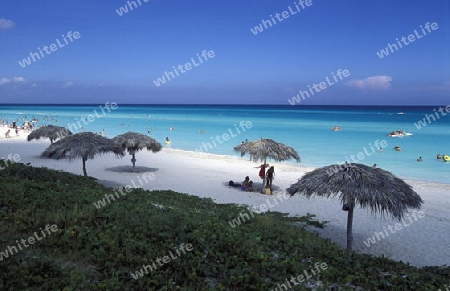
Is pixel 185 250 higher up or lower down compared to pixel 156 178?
lower down

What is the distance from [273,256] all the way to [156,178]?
13233mm

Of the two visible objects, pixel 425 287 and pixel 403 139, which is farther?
pixel 403 139

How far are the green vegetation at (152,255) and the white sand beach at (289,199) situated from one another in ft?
11.1

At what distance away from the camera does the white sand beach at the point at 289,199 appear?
10352mm

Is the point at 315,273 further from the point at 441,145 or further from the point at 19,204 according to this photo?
the point at 441,145

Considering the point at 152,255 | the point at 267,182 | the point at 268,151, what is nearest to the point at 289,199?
the point at 267,182

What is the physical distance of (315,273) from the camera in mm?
5727

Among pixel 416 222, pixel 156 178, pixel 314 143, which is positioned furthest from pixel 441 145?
pixel 156 178

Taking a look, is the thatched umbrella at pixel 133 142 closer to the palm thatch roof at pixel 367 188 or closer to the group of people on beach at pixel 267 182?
the group of people on beach at pixel 267 182

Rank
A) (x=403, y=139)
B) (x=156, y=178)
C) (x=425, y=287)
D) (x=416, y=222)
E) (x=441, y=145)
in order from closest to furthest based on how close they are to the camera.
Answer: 1. (x=425, y=287)
2. (x=416, y=222)
3. (x=156, y=178)
4. (x=441, y=145)
5. (x=403, y=139)

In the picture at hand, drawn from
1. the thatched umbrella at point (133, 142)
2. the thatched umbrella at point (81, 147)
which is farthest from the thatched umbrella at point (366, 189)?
the thatched umbrella at point (133, 142)

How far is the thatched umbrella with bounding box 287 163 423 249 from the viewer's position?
8.65 meters

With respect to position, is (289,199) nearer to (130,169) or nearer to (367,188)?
(367,188)

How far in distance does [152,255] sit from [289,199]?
10.9 m
